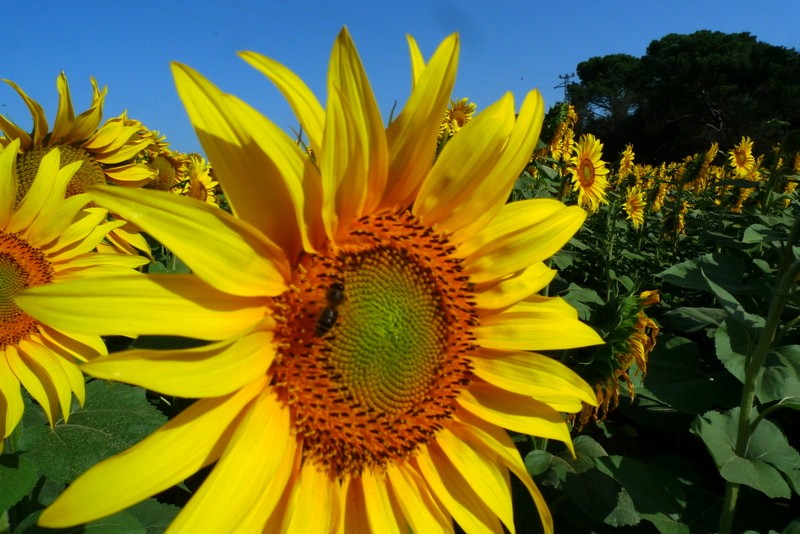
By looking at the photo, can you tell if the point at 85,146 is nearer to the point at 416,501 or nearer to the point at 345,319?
the point at 345,319

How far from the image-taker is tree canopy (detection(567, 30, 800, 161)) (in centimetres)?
3375

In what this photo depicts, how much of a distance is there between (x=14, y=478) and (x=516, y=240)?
4.48 ft

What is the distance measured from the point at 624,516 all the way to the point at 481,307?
1.45m

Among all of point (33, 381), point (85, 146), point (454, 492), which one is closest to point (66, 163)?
point (85, 146)

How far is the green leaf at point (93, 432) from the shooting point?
1.72 meters

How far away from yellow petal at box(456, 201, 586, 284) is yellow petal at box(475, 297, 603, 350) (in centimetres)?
11

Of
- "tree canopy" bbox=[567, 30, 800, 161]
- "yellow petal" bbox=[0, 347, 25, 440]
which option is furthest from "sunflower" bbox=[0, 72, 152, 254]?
"tree canopy" bbox=[567, 30, 800, 161]

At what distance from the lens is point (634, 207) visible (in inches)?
358

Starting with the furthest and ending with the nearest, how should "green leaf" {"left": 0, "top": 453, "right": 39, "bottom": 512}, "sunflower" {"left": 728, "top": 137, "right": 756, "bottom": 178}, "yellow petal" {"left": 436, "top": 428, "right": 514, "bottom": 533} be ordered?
"sunflower" {"left": 728, "top": 137, "right": 756, "bottom": 178}, "green leaf" {"left": 0, "top": 453, "right": 39, "bottom": 512}, "yellow petal" {"left": 436, "top": 428, "right": 514, "bottom": 533}

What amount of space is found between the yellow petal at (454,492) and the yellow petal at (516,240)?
0.41 meters

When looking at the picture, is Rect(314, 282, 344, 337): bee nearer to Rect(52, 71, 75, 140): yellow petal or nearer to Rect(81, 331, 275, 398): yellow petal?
Rect(81, 331, 275, 398): yellow petal

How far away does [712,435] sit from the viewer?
8.39ft

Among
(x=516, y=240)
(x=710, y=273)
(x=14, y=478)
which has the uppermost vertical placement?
(x=710, y=273)

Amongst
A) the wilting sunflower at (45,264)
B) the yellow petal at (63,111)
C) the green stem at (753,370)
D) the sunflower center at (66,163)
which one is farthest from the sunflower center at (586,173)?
the wilting sunflower at (45,264)
